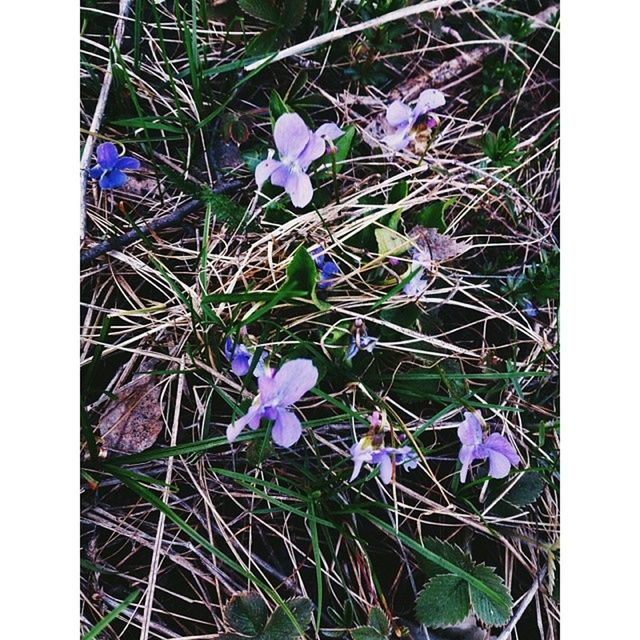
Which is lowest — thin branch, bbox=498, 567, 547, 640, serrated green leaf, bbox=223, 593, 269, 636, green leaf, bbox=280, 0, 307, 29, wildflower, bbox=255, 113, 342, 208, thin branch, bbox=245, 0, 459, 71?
thin branch, bbox=498, 567, 547, 640

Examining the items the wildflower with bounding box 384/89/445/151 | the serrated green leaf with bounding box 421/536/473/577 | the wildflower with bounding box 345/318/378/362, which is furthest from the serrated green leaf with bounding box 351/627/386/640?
the wildflower with bounding box 384/89/445/151

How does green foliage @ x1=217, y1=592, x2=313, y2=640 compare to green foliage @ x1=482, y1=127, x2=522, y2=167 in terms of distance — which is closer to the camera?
green foliage @ x1=217, y1=592, x2=313, y2=640

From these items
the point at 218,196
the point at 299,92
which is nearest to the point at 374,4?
the point at 299,92

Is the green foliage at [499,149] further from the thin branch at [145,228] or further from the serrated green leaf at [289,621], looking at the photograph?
the serrated green leaf at [289,621]

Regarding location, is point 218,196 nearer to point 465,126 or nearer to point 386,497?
point 465,126

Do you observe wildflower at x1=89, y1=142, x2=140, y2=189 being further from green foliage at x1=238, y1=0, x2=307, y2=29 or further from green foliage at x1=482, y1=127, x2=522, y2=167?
green foliage at x1=482, y1=127, x2=522, y2=167

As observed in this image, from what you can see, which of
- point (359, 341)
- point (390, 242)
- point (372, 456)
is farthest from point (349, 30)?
point (372, 456)
